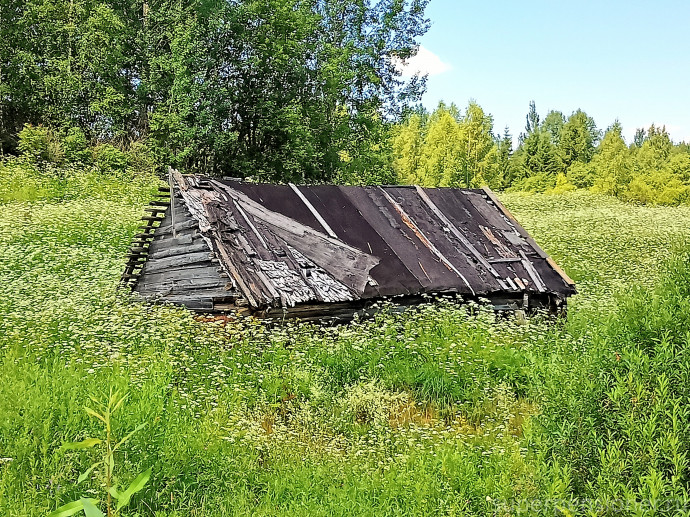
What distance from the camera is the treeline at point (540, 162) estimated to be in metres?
35.8

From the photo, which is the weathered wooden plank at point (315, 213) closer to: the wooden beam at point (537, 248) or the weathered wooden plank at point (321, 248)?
the weathered wooden plank at point (321, 248)

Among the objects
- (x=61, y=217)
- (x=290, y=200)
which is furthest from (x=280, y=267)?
(x=61, y=217)

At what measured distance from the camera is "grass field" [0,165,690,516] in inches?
114

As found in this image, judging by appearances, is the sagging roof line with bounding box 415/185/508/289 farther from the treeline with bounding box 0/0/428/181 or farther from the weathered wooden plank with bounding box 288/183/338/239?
the treeline with bounding box 0/0/428/181

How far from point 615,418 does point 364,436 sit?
114 inches

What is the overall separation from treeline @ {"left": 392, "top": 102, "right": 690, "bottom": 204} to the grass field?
92.1 feet

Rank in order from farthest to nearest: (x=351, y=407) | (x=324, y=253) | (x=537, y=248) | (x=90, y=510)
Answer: (x=537, y=248), (x=324, y=253), (x=351, y=407), (x=90, y=510)

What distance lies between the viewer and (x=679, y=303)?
Result: 3.07m

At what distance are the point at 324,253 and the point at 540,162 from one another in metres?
41.4

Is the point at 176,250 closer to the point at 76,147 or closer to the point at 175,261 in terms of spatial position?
the point at 175,261

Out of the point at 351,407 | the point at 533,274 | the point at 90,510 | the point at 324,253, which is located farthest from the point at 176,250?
the point at 90,510

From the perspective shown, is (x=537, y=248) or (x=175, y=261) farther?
(x=537, y=248)

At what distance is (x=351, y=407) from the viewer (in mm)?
6113

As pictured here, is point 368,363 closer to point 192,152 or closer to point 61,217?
point 61,217
